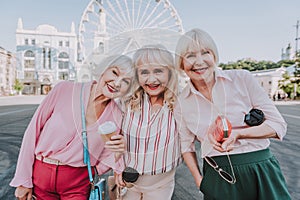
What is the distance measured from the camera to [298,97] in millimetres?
31609

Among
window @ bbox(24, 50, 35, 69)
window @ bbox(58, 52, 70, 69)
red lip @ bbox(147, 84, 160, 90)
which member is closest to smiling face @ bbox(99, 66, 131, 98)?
red lip @ bbox(147, 84, 160, 90)

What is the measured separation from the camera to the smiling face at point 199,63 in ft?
3.97

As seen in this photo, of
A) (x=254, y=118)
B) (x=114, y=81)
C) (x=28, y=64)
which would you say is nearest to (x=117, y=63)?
(x=114, y=81)

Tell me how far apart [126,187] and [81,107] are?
1.83ft

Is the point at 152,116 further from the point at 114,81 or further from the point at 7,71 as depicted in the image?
the point at 7,71

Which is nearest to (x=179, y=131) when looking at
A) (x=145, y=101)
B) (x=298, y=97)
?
(x=145, y=101)

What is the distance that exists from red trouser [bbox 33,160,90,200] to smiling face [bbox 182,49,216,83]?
31.7 inches

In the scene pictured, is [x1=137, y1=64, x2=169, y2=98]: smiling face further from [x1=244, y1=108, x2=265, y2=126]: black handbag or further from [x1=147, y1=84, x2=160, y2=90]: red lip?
[x1=244, y1=108, x2=265, y2=126]: black handbag

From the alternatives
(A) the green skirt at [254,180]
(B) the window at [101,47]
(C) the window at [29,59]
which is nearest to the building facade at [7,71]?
(C) the window at [29,59]

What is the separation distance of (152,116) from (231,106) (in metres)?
0.38

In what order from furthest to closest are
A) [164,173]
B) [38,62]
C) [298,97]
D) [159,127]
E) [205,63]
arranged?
[38,62], [298,97], [164,173], [159,127], [205,63]

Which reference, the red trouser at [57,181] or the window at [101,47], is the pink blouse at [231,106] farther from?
the red trouser at [57,181]

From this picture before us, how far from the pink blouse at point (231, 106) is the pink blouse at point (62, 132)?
0.36m

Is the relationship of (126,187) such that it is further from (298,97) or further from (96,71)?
(298,97)
